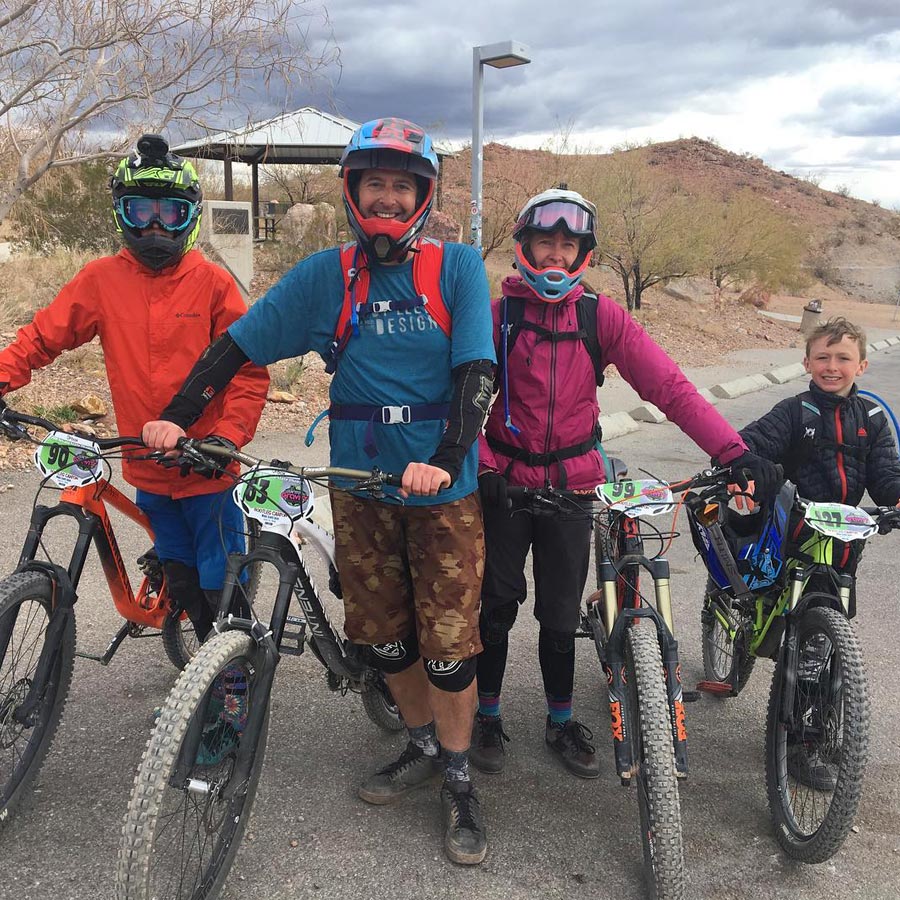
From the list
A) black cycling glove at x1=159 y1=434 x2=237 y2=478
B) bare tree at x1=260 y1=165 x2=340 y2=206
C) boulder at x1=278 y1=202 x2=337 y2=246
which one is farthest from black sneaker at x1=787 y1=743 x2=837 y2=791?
bare tree at x1=260 y1=165 x2=340 y2=206

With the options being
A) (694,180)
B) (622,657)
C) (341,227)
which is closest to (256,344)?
(622,657)

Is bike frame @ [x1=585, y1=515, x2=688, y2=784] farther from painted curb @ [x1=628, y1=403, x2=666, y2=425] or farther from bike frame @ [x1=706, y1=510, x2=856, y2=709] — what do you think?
painted curb @ [x1=628, y1=403, x2=666, y2=425]

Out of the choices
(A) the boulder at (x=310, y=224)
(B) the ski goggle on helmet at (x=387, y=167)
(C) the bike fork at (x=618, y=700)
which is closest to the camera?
(B) the ski goggle on helmet at (x=387, y=167)

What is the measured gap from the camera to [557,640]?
2.99 meters

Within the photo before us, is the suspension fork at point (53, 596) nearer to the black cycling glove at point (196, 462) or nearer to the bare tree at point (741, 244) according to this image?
the black cycling glove at point (196, 462)

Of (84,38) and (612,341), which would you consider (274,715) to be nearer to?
(612,341)

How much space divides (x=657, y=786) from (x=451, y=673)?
28.7 inches

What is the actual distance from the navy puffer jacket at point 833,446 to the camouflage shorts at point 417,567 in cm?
130

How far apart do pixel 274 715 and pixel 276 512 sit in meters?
1.38

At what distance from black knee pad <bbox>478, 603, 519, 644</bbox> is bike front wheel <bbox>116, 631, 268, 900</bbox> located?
2.98ft

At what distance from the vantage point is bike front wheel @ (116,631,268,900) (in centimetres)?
194

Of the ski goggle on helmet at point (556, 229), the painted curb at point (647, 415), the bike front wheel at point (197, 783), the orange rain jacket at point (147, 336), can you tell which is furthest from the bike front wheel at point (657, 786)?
the painted curb at point (647, 415)

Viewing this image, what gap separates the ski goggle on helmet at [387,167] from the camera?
2328 millimetres

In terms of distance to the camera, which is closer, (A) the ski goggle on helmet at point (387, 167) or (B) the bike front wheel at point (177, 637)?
(A) the ski goggle on helmet at point (387, 167)
